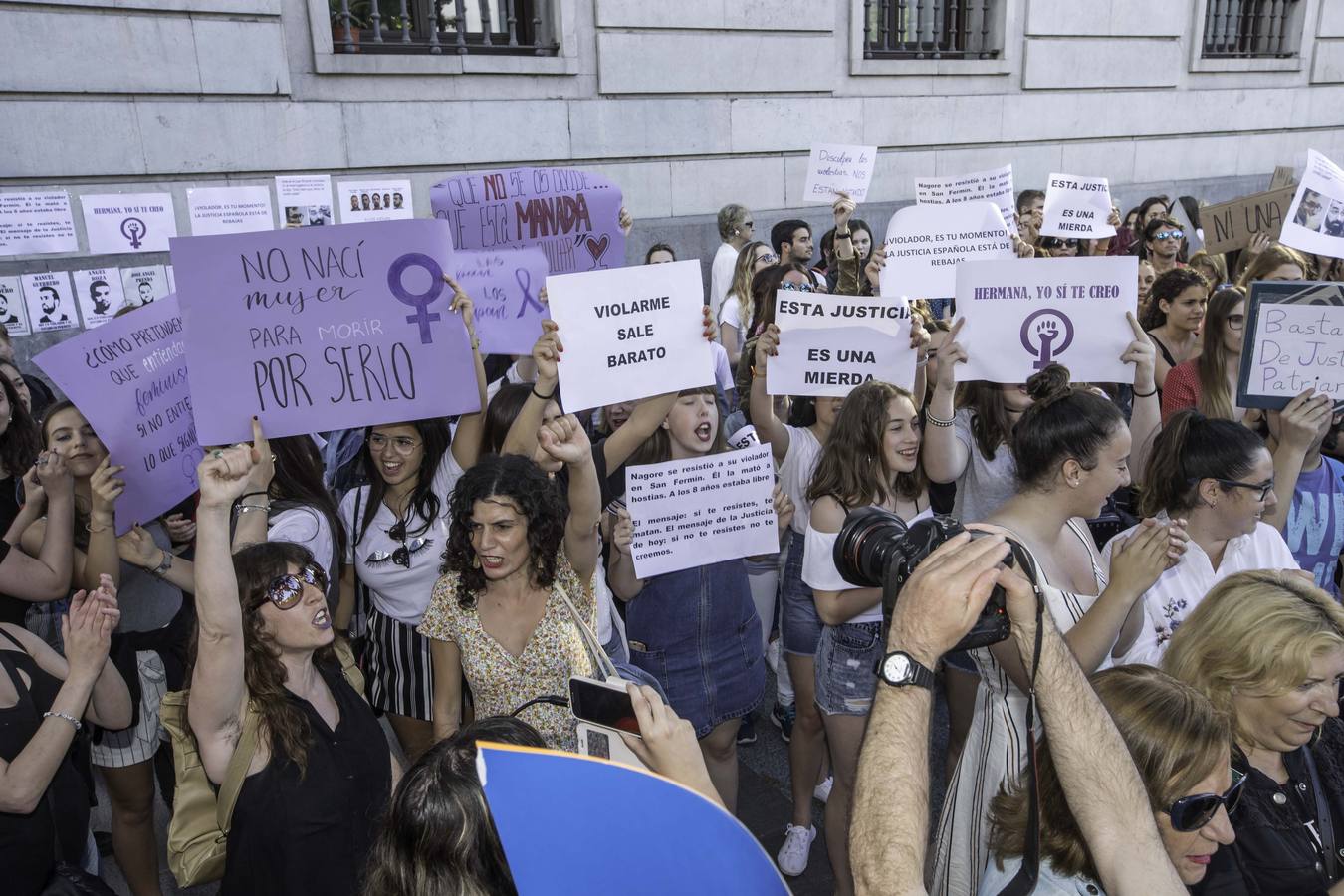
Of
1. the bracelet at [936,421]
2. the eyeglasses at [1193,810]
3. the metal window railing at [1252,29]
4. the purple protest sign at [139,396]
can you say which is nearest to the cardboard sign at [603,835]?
the eyeglasses at [1193,810]

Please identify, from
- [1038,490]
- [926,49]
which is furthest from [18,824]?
[926,49]

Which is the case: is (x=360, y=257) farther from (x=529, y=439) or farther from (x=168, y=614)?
(x=168, y=614)

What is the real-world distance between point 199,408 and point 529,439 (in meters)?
1.07

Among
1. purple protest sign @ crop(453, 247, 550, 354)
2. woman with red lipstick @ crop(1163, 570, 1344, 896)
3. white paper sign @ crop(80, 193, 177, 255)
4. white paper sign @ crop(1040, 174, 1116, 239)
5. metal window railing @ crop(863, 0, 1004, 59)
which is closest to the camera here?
woman with red lipstick @ crop(1163, 570, 1344, 896)

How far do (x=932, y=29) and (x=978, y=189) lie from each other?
5.62 meters

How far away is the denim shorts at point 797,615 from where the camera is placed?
3.77 metres

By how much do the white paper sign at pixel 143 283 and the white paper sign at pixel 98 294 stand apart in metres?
0.04

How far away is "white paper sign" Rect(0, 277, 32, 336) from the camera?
6992 mm

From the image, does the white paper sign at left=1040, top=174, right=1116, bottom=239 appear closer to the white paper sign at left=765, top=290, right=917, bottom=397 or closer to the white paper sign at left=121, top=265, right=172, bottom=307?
the white paper sign at left=765, top=290, right=917, bottom=397

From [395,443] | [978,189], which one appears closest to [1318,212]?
[978,189]

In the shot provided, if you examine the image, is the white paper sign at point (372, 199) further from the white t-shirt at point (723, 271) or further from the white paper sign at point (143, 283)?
the white t-shirt at point (723, 271)

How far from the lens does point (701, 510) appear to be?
11.4 ft

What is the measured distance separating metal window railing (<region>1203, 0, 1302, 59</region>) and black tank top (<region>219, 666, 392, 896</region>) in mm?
16243

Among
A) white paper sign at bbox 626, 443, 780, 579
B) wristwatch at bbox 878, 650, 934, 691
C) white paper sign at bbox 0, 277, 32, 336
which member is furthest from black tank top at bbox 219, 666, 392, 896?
white paper sign at bbox 0, 277, 32, 336
